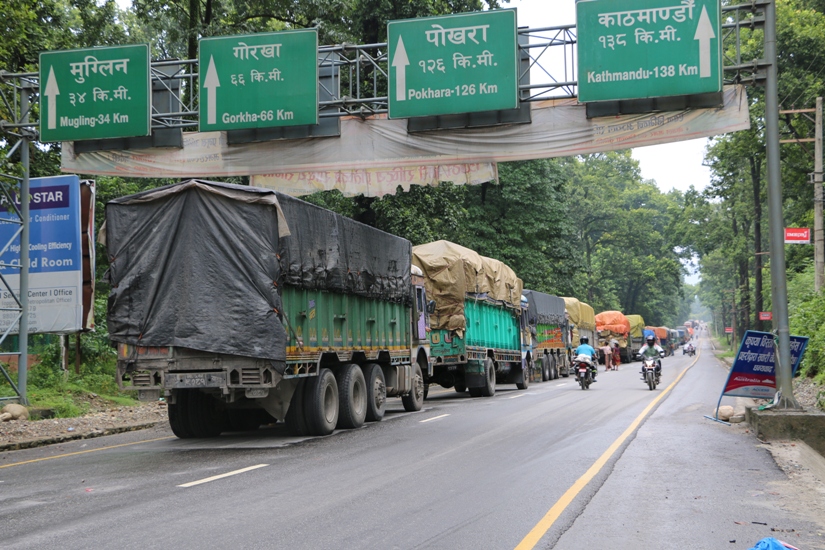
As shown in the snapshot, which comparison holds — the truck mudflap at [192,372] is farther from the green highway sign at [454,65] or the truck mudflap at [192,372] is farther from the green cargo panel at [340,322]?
the green highway sign at [454,65]

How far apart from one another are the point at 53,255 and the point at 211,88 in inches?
228

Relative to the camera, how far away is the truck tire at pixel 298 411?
546 inches

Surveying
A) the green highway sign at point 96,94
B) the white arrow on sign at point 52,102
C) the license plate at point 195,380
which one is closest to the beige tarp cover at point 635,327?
the green highway sign at point 96,94

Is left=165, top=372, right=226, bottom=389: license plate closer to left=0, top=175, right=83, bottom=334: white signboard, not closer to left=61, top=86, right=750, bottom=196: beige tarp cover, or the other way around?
left=61, top=86, right=750, bottom=196: beige tarp cover

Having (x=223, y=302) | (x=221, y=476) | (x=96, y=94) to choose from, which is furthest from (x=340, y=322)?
(x=96, y=94)

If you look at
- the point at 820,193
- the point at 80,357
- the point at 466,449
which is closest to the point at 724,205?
the point at 820,193

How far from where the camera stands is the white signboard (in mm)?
18406

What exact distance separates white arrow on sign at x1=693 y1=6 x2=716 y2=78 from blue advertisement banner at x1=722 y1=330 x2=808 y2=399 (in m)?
4.50

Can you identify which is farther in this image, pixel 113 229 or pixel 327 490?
pixel 113 229

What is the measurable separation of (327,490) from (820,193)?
87.0ft

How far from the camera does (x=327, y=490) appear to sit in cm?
857

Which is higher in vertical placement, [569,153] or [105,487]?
[569,153]

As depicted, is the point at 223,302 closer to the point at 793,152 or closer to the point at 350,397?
the point at 350,397

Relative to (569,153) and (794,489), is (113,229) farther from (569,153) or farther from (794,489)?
(794,489)
